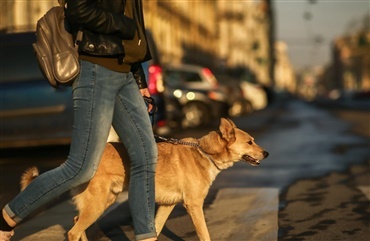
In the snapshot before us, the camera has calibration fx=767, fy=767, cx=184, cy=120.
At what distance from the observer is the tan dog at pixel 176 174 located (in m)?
4.61

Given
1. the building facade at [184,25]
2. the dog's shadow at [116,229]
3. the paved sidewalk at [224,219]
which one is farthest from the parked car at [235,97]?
the dog's shadow at [116,229]

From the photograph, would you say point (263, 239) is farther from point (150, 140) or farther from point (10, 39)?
point (10, 39)

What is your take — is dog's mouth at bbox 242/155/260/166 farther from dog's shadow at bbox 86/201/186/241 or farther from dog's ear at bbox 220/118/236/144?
dog's shadow at bbox 86/201/186/241

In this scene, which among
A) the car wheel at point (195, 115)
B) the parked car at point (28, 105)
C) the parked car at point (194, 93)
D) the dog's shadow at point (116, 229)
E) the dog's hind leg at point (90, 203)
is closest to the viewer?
the dog's hind leg at point (90, 203)

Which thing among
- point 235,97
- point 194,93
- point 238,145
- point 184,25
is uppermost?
point 238,145

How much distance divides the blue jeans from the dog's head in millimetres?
867

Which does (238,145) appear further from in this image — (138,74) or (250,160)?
(138,74)

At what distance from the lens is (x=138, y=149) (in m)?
4.46

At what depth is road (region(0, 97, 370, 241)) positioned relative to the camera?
5.94 m

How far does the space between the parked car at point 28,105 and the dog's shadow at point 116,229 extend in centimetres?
353

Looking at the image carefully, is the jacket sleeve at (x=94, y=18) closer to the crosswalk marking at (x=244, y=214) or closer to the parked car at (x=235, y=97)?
the crosswalk marking at (x=244, y=214)

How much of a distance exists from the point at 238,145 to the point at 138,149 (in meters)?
1.09

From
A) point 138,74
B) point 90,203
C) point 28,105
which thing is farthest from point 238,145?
point 28,105

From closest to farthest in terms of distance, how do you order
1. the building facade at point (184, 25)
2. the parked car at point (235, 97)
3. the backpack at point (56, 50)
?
the backpack at point (56, 50), the building facade at point (184, 25), the parked car at point (235, 97)
